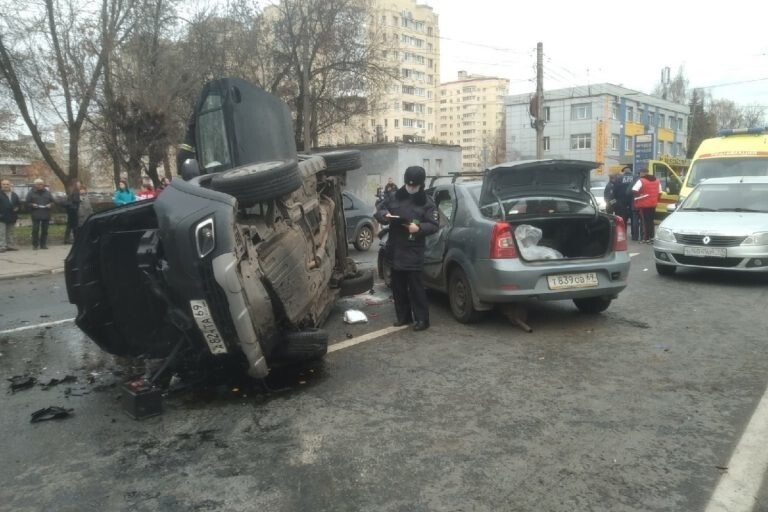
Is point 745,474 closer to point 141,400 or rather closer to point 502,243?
point 502,243

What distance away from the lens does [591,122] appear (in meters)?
58.1

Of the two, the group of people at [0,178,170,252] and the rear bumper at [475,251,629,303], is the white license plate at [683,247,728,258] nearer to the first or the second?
the rear bumper at [475,251,629,303]

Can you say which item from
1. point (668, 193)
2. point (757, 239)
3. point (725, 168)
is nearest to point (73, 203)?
point (757, 239)

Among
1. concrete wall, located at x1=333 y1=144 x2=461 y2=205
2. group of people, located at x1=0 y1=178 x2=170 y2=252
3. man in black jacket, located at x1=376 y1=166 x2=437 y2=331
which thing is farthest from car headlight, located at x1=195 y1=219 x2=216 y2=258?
concrete wall, located at x1=333 y1=144 x2=461 y2=205

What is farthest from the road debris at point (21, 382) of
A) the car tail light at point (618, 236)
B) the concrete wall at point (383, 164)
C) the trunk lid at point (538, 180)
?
the concrete wall at point (383, 164)

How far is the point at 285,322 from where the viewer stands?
427 centimetres

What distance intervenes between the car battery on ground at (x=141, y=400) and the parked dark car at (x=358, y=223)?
988 centimetres

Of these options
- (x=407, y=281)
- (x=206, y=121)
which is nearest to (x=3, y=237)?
(x=206, y=121)

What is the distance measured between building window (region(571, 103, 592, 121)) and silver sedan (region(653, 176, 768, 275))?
172 feet

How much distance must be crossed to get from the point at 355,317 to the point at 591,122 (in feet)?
188

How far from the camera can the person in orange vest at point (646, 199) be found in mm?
13586

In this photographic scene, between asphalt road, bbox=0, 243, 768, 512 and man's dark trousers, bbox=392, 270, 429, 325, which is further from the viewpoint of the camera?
man's dark trousers, bbox=392, 270, 429, 325

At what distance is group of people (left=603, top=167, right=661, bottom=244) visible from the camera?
13.7m

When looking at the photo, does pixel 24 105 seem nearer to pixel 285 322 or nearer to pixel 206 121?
pixel 206 121
